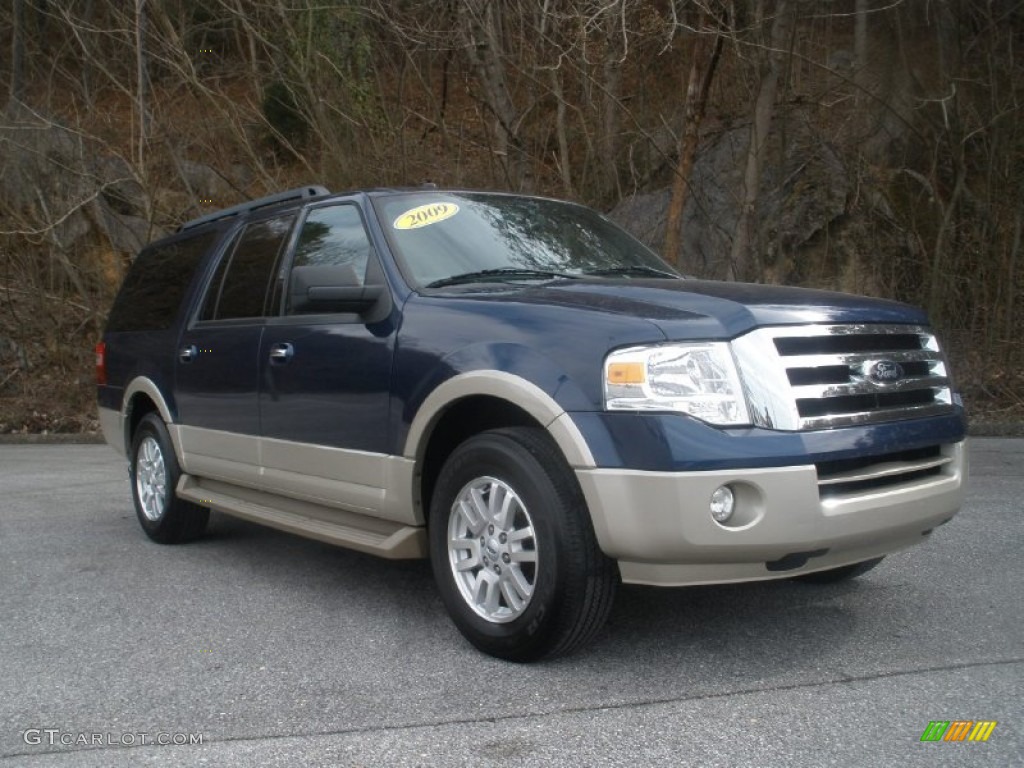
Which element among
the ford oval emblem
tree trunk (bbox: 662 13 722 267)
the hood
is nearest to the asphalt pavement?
the ford oval emblem

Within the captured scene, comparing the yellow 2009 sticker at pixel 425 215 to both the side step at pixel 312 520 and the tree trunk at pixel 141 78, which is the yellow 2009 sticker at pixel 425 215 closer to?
the side step at pixel 312 520

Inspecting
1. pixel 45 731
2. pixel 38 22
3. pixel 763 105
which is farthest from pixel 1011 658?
pixel 38 22

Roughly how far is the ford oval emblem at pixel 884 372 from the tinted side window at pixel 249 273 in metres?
3.17

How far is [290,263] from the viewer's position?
578 centimetres

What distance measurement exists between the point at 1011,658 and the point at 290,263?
12.5ft

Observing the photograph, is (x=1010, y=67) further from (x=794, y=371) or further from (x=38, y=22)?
(x=38, y=22)

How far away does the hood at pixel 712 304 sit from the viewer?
3980 millimetres

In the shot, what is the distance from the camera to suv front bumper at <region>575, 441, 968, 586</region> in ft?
12.3

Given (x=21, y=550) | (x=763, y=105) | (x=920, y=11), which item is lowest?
(x=21, y=550)

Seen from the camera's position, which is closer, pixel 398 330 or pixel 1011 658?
pixel 1011 658
